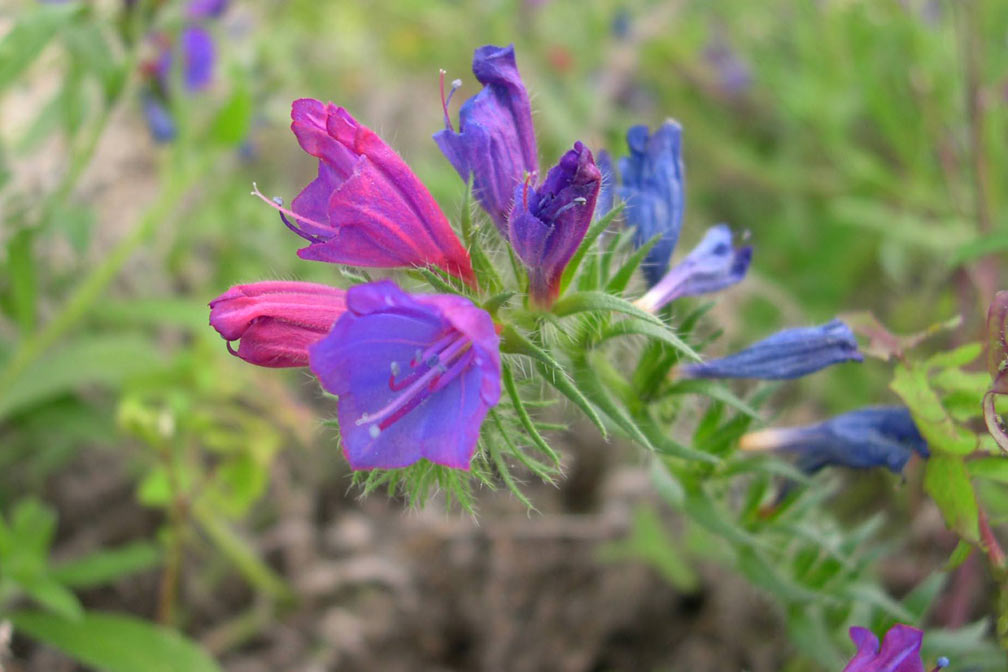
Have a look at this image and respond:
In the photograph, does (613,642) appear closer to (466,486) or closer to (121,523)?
(466,486)

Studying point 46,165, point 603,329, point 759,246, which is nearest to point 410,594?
point 603,329

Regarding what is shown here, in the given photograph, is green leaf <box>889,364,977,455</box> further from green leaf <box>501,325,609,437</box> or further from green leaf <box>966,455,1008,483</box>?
green leaf <box>501,325,609,437</box>

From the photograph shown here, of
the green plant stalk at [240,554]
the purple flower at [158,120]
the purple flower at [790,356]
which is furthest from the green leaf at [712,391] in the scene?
the purple flower at [158,120]

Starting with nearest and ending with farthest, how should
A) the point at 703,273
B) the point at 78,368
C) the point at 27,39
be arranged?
the point at 703,273
the point at 27,39
the point at 78,368

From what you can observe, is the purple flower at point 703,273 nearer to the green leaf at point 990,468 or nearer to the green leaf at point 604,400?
the green leaf at point 604,400

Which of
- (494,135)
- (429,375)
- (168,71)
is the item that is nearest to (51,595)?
(429,375)

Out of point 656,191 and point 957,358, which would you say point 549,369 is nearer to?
point 656,191
